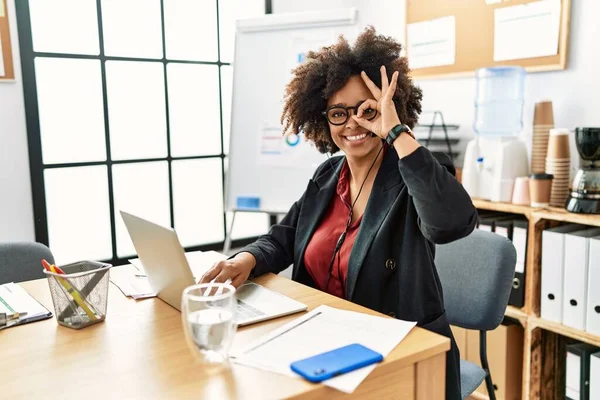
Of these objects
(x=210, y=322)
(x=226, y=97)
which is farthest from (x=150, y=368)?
(x=226, y=97)

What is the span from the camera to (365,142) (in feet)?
5.00

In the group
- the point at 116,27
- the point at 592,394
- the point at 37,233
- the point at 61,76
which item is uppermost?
the point at 116,27

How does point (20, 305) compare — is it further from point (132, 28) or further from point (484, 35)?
point (484, 35)

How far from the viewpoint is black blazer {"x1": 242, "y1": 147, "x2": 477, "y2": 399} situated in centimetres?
125

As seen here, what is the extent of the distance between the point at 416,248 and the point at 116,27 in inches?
83.5

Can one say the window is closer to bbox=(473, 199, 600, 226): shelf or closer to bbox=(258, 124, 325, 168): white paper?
bbox=(258, 124, 325, 168): white paper

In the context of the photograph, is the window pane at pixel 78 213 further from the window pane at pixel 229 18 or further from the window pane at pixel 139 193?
the window pane at pixel 229 18

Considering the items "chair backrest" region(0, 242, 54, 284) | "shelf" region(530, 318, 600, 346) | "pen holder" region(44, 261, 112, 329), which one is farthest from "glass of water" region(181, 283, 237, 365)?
"shelf" region(530, 318, 600, 346)

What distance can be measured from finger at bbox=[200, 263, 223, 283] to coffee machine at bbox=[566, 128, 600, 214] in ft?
4.81

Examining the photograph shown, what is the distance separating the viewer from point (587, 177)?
2125mm

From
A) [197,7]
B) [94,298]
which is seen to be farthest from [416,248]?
[197,7]

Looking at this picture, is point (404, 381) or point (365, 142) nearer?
point (404, 381)

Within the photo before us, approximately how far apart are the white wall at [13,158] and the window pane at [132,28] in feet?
1.50

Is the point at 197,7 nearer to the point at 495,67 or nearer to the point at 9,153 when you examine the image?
the point at 9,153
